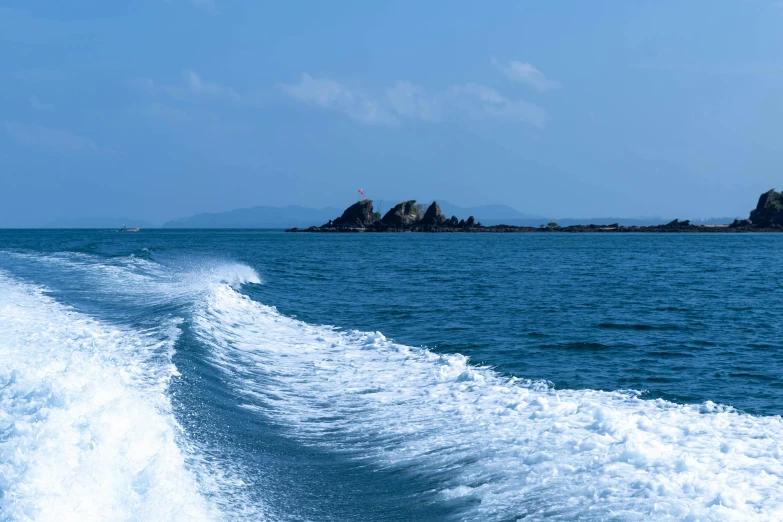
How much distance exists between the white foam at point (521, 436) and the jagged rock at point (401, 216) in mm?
131901

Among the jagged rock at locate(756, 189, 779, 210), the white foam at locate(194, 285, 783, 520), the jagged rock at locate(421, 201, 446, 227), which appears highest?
the jagged rock at locate(756, 189, 779, 210)

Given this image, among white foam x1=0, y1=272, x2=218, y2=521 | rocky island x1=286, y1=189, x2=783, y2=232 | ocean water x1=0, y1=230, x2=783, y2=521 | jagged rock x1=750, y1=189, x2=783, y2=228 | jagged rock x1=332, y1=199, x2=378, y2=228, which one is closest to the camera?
white foam x1=0, y1=272, x2=218, y2=521

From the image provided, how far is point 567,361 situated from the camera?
592 inches

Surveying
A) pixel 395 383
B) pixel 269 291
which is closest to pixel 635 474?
pixel 395 383

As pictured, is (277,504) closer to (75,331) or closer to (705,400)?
(705,400)

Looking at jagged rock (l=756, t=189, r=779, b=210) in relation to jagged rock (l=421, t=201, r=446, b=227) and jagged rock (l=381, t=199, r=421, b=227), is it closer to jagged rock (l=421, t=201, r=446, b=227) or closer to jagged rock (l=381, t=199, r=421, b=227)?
jagged rock (l=421, t=201, r=446, b=227)

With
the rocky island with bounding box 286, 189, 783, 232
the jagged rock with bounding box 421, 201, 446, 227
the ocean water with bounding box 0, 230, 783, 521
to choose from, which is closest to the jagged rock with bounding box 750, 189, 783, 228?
the rocky island with bounding box 286, 189, 783, 232

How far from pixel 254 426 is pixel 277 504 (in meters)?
2.96

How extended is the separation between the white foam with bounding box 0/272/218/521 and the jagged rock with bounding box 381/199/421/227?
442 feet

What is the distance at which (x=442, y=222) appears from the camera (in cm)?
14638

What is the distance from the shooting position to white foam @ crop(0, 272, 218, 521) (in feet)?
20.9

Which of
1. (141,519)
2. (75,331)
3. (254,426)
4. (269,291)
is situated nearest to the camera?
(141,519)

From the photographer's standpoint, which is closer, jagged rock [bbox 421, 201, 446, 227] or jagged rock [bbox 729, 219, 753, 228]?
jagged rock [bbox 729, 219, 753, 228]

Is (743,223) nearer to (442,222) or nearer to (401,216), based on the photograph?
(442,222)
